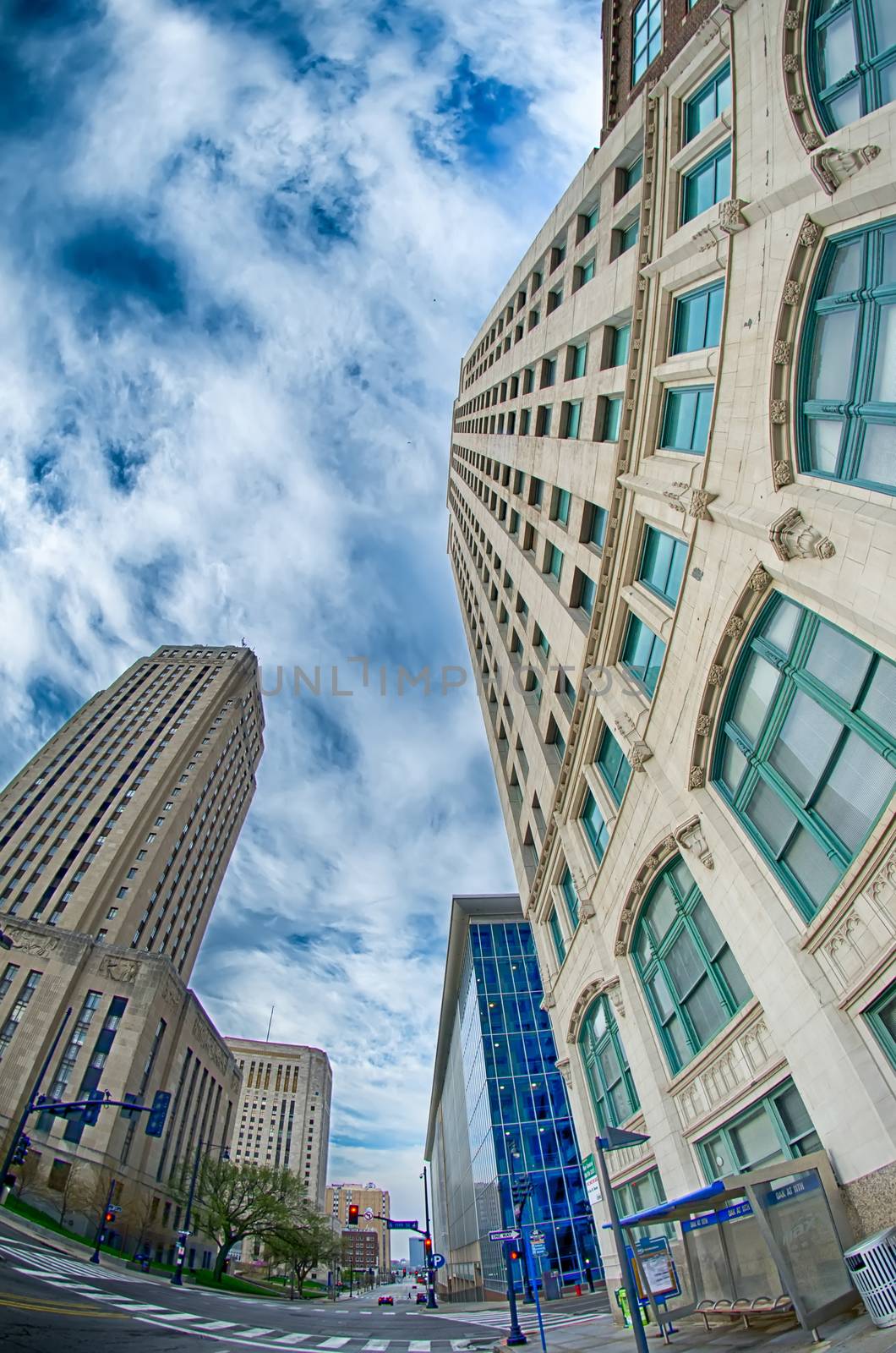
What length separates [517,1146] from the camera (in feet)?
172

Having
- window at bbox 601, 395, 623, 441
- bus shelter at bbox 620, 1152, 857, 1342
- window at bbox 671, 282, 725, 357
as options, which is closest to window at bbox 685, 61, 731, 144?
window at bbox 671, 282, 725, 357

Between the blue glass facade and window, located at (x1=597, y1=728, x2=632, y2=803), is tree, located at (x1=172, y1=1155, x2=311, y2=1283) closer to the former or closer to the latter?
the blue glass facade

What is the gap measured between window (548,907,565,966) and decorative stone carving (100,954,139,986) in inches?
2119

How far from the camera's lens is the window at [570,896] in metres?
22.6

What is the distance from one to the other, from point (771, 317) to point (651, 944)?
15017 millimetres

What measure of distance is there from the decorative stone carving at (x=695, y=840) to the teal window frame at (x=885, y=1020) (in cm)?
416

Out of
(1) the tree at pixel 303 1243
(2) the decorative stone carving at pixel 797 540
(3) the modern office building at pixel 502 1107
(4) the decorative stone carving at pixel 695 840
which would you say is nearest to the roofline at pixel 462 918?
(3) the modern office building at pixel 502 1107

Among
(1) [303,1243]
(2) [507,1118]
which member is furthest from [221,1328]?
(1) [303,1243]

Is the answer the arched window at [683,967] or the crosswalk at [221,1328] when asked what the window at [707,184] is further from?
the crosswalk at [221,1328]

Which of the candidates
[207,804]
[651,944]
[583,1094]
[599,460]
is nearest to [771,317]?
[599,460]

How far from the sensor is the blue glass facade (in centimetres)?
4969

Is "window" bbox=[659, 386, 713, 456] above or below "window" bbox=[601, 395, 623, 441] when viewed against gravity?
below

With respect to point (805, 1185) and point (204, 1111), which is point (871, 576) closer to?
point (805, 1185)

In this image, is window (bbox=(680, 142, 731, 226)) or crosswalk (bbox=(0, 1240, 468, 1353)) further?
window (bbox=(680, 142, 731, 226))
